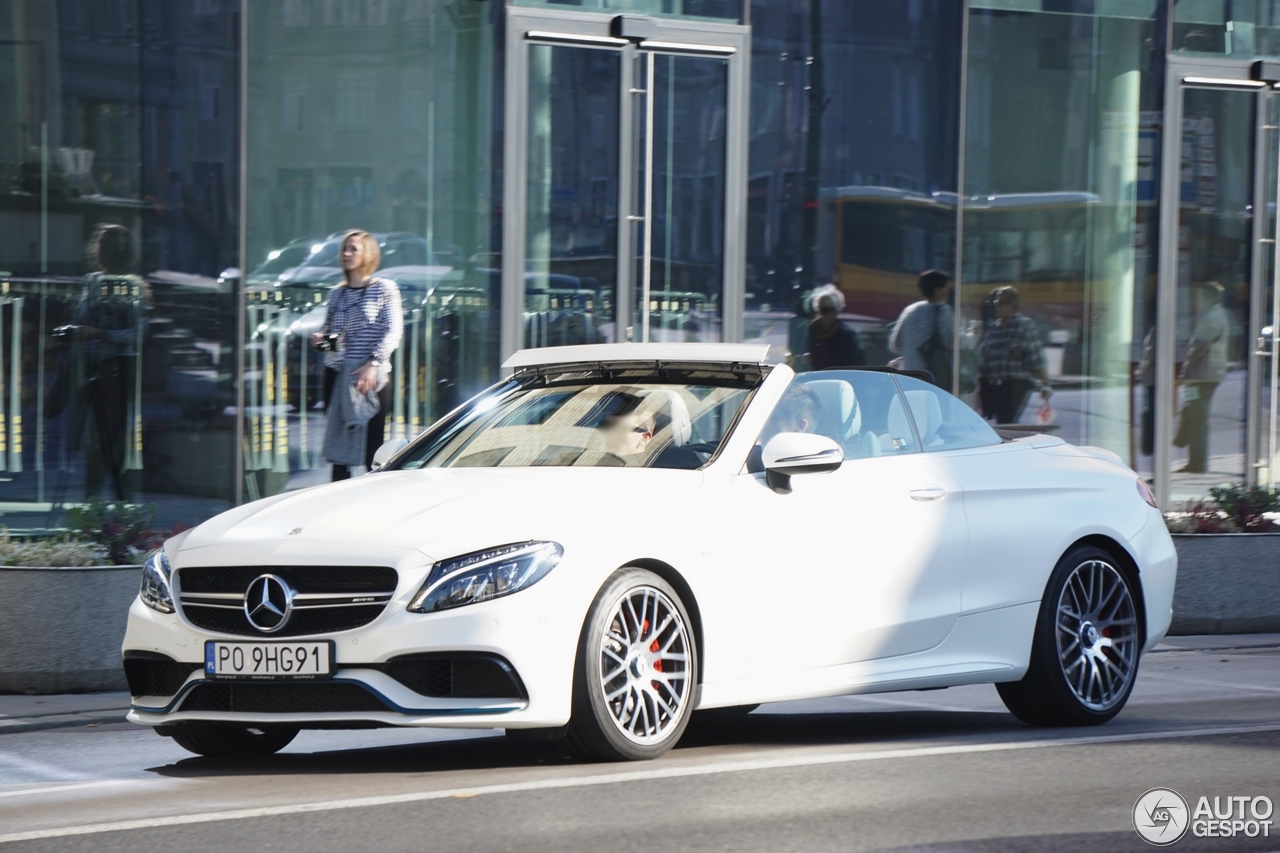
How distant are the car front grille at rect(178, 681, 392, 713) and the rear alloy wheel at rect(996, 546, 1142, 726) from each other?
305 cm

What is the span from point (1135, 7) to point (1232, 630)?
21.2 ft

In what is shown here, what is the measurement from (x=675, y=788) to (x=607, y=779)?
239mm

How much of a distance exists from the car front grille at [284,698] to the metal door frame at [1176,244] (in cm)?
1202

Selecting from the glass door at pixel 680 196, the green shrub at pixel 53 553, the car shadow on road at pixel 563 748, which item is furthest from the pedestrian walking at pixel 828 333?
the green shrub at pixel 53 553

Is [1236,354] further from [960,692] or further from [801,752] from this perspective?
[801,752]

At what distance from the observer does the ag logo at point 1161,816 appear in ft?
18.1

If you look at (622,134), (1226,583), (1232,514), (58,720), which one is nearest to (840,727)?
(58,720)

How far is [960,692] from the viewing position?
10.0m

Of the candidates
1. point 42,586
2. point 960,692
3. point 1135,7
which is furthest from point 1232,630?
point 42,586

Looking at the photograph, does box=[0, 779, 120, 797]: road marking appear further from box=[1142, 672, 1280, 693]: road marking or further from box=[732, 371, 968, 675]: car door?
box=[1142, 672, 1280, 693]: road marking

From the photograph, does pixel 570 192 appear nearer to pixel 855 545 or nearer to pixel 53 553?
pixel 53 553

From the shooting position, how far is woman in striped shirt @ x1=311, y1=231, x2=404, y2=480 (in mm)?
11234

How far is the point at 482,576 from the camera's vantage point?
6.24 meters

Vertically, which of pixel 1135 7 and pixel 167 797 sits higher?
pixel 1135 7
